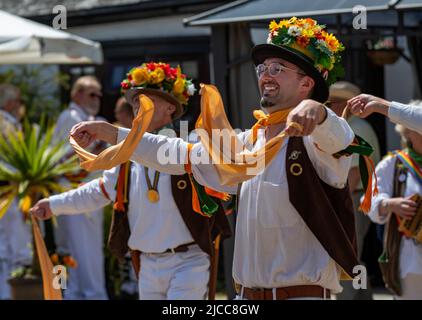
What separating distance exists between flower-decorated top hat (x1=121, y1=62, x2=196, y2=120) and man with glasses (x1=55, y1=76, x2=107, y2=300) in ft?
12.6

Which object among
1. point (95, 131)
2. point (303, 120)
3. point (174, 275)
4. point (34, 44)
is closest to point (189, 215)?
point (174, 275)

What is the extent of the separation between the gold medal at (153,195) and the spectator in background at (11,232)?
4468mm

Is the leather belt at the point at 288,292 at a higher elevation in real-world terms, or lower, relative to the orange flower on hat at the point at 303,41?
lower

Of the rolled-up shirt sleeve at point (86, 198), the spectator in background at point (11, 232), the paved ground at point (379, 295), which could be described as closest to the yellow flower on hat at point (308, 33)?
the rolled-up shirt sleeve at point (86, 198)

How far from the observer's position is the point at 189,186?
6461 millimetres

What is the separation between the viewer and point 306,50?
4.94 m

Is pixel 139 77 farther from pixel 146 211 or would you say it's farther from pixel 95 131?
pixel 95 131

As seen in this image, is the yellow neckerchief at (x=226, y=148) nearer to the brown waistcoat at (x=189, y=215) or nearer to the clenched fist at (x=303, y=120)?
the clenched fist at (x=303, y=120)

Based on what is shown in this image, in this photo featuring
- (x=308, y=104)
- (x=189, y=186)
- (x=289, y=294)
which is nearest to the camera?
(x=308, y=104)

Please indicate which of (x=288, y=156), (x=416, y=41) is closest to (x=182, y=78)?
(x=288, y=156)

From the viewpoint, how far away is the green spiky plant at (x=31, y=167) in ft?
31.7

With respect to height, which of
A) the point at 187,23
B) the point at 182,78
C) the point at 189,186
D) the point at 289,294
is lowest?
the point at 289,294
